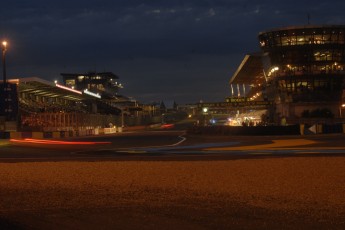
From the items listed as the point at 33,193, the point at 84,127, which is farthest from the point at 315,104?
the point at 33,193

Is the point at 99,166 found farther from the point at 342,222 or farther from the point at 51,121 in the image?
the point at 51,121

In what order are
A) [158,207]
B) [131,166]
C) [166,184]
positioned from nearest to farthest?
[158,207]
[166,184]
[131,166]

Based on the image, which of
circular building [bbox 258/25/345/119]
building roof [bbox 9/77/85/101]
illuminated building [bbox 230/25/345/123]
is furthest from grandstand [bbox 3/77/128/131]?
circular building [bbox 258/25/345/119]

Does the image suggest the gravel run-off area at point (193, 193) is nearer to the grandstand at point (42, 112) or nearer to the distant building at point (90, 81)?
the grandstand at point (42, 112)

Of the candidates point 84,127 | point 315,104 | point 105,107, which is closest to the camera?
point 84,127

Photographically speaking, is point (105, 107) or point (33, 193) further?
point (105, 107)

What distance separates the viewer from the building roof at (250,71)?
117000 mm

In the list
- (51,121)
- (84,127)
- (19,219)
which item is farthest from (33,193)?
(84,127)

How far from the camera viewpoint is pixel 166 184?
543 inches

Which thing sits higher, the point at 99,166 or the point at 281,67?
the point at 281,67

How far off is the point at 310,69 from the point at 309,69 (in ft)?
0.60

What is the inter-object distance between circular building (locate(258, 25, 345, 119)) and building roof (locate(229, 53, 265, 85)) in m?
16.8

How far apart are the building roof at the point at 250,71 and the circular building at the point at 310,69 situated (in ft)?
55.1

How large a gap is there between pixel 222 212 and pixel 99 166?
1044 cm
